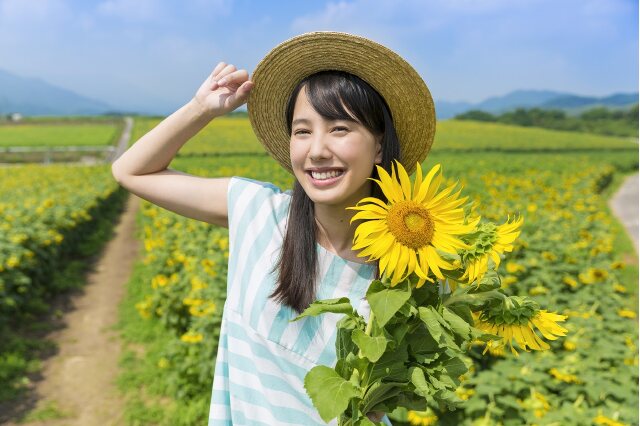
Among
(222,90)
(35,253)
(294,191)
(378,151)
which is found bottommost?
(35,253)

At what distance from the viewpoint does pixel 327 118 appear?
1.16 metres

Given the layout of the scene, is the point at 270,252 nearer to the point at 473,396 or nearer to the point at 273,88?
the point at 273,88

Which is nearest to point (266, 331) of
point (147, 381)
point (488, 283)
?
point (488, 283)

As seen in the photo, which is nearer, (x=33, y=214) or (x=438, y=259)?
(x=438, y=259)

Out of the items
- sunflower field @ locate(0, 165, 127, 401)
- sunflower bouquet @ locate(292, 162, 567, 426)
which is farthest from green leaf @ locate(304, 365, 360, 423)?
sunflower field @ locate(0, 165, 127, 401)

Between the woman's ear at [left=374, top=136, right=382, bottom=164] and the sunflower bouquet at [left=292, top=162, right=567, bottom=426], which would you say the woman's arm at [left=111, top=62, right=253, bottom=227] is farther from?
the sunflower bouquet at [left=292, top=162, right=567, bottom=426]

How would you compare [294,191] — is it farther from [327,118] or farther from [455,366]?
[455,366]

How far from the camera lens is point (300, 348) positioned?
4.03ft

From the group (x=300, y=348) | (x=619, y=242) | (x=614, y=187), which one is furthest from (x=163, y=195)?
(x=614, y=187)

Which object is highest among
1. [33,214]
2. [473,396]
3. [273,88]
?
[273,88]

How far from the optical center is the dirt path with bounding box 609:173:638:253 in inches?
408

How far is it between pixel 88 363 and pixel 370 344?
4.18 meters

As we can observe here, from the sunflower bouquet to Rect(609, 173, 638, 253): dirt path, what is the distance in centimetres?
924

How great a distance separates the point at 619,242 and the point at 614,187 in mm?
10450
